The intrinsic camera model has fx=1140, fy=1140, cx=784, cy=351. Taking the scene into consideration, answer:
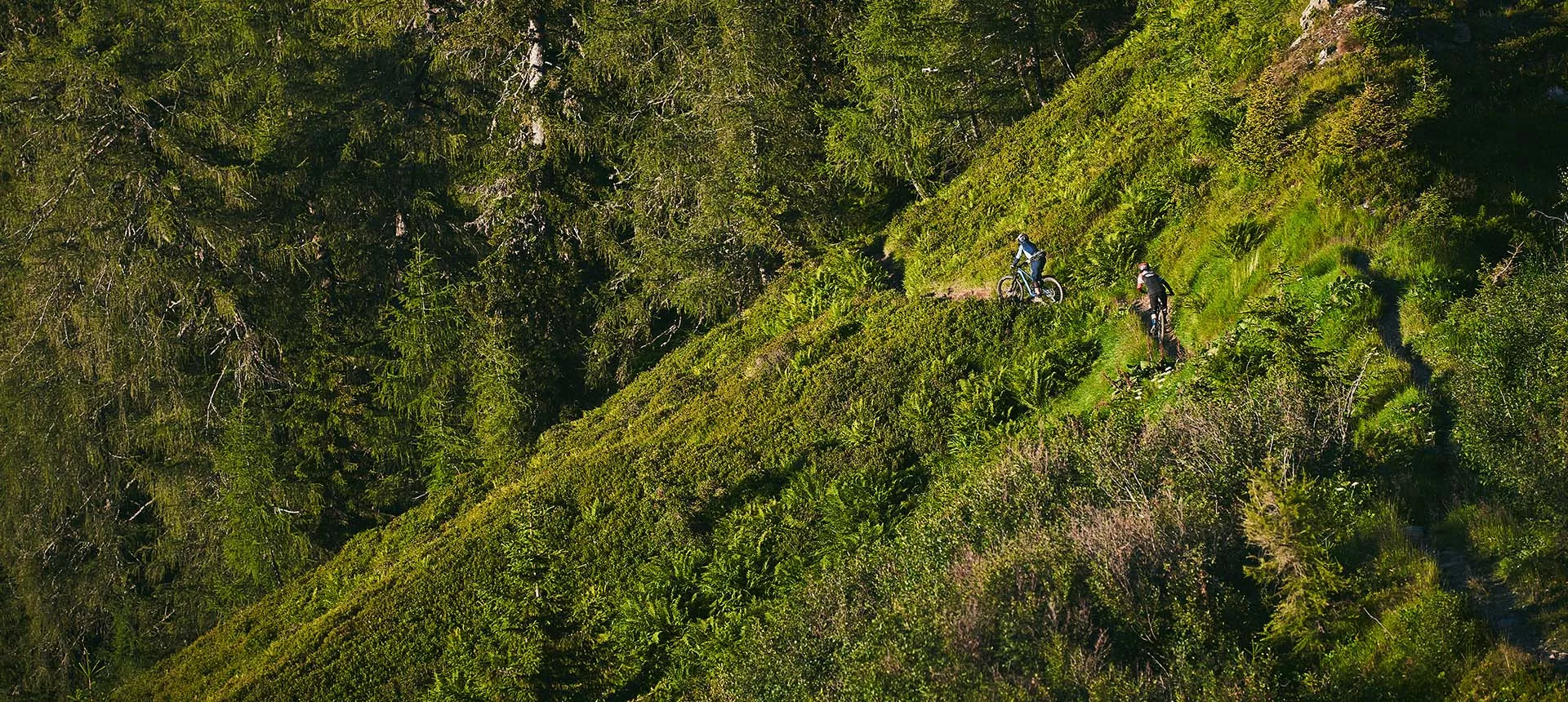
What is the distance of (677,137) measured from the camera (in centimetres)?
2591

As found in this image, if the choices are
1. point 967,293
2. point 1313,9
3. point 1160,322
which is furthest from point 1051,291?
point 1313,9

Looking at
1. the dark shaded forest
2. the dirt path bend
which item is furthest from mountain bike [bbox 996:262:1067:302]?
the dark shaded forest

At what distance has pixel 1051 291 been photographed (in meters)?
14.8

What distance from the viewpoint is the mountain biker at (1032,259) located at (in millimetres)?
14672

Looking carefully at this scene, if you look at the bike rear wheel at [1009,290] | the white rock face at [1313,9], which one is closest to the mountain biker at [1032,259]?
the bike rear wheel at [1009,290]

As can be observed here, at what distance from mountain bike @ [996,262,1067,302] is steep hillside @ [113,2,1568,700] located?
0.20 metres

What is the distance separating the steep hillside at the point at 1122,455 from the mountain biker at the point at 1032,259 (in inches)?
12.4

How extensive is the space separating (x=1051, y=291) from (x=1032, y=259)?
19.5 inches

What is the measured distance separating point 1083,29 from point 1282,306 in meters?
17.8

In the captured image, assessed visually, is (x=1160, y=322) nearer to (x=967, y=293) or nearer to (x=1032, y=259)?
(x=1032, y=259)

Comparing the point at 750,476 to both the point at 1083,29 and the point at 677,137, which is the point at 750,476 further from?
the point at 1083,29

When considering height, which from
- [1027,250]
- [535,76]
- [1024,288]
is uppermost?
[535,76]

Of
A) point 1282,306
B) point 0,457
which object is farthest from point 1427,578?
point 0,457

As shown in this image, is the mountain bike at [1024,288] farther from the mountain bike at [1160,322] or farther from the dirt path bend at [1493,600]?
the dirt path bend at [1493,600]
